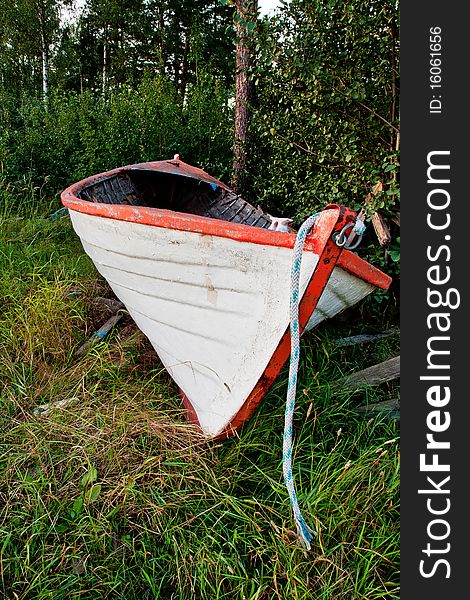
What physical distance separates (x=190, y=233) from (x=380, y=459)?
1.21 metres

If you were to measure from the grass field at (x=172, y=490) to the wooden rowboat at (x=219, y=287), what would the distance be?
24cm

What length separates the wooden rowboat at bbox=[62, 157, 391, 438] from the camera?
196cm

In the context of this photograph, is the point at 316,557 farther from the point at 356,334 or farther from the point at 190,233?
the point at 356,334

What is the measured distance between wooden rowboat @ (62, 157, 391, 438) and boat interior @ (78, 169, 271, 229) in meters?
1.14

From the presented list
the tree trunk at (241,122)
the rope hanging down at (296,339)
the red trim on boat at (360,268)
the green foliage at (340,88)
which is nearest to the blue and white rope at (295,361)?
the rope hanging down at (296,339)

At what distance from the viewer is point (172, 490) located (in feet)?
7.18

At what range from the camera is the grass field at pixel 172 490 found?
6.20 feet

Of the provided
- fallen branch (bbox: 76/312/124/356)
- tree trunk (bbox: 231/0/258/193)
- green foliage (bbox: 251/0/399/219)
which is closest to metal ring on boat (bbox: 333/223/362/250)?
green foliage (bbox: 251/0/399/219)

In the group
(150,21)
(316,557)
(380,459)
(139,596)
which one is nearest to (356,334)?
(380,459)

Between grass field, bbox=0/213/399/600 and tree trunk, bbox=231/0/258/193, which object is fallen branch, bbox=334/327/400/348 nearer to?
grass field, bbox=0/213/399/600

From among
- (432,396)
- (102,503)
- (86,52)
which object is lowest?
(102,503)

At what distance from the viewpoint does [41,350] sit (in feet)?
10.3

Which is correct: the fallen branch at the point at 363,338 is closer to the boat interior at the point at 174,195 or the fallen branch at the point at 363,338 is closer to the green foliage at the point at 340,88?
the green foliage at the point at 340,88

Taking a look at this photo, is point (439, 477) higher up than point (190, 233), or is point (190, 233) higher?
point (190, 233)
